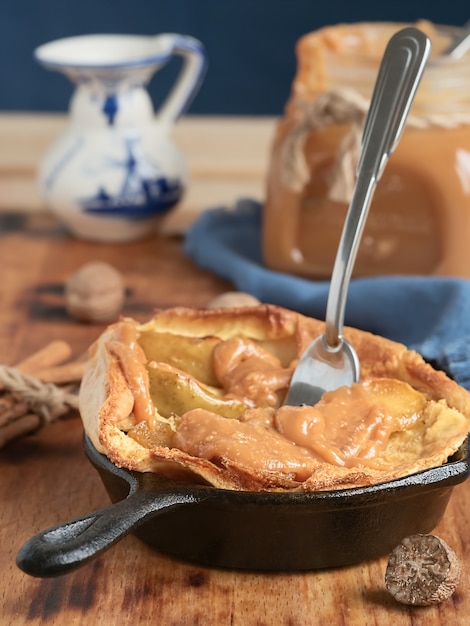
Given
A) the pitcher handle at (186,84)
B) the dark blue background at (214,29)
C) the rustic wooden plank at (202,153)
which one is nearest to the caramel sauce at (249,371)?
the pitcher handle at (186,84)

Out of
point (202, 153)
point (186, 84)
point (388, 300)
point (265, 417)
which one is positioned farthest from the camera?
point (202, 153)

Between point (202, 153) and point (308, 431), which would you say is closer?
point (308, 431)

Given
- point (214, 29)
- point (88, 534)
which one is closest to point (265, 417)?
point (88, 534)

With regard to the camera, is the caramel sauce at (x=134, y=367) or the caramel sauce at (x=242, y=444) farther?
the caramel sauce at (x=134, y=367)

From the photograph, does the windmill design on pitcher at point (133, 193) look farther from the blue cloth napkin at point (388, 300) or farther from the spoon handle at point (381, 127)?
the spoon handle at point (381, 127)

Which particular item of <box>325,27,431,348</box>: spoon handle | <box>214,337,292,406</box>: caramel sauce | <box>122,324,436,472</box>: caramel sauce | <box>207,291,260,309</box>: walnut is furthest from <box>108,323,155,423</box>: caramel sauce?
<box>207,291,260,309</box>: walnut

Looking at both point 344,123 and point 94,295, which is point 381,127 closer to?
point 344,123
